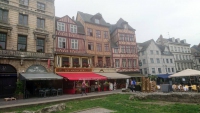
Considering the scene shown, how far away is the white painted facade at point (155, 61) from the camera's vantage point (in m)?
37.5

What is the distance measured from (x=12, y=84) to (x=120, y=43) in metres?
22.8

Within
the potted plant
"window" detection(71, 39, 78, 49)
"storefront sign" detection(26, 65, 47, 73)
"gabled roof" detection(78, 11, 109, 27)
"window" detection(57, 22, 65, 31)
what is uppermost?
"gabled roof" detection(78, 11, 109, 27)

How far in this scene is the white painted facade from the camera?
37500 mm

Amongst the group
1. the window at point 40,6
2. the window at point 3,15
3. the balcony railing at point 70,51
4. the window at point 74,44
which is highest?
the window at point 40,6

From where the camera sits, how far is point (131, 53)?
1270 inches

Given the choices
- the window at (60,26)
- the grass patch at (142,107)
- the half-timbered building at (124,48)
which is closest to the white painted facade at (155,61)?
the half-timbered building at (124,48)

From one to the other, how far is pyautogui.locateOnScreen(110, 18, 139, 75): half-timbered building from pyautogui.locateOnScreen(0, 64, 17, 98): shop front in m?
18.9

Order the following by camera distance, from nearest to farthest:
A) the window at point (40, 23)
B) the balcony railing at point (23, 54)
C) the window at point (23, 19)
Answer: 1. the balcony railing at point (23, 54)
2. the window at point (23, 19)
3. the window at point (40, 23)

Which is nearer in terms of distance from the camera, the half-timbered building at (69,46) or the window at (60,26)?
the half-timbered building at (69,46)

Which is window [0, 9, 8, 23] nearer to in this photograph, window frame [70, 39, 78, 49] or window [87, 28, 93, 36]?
window frame [70, 39, 78, 49]

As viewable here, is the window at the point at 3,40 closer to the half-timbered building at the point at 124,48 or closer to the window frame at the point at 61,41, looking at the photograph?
the window frame at the point at 61,41

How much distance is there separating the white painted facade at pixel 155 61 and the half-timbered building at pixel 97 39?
14.8 m

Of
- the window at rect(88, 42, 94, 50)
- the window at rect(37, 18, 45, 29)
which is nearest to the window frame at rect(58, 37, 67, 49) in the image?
the window at rect(37, 18, 45, 29)

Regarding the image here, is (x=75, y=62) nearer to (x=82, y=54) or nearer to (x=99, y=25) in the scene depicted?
(x=82, y=54)
